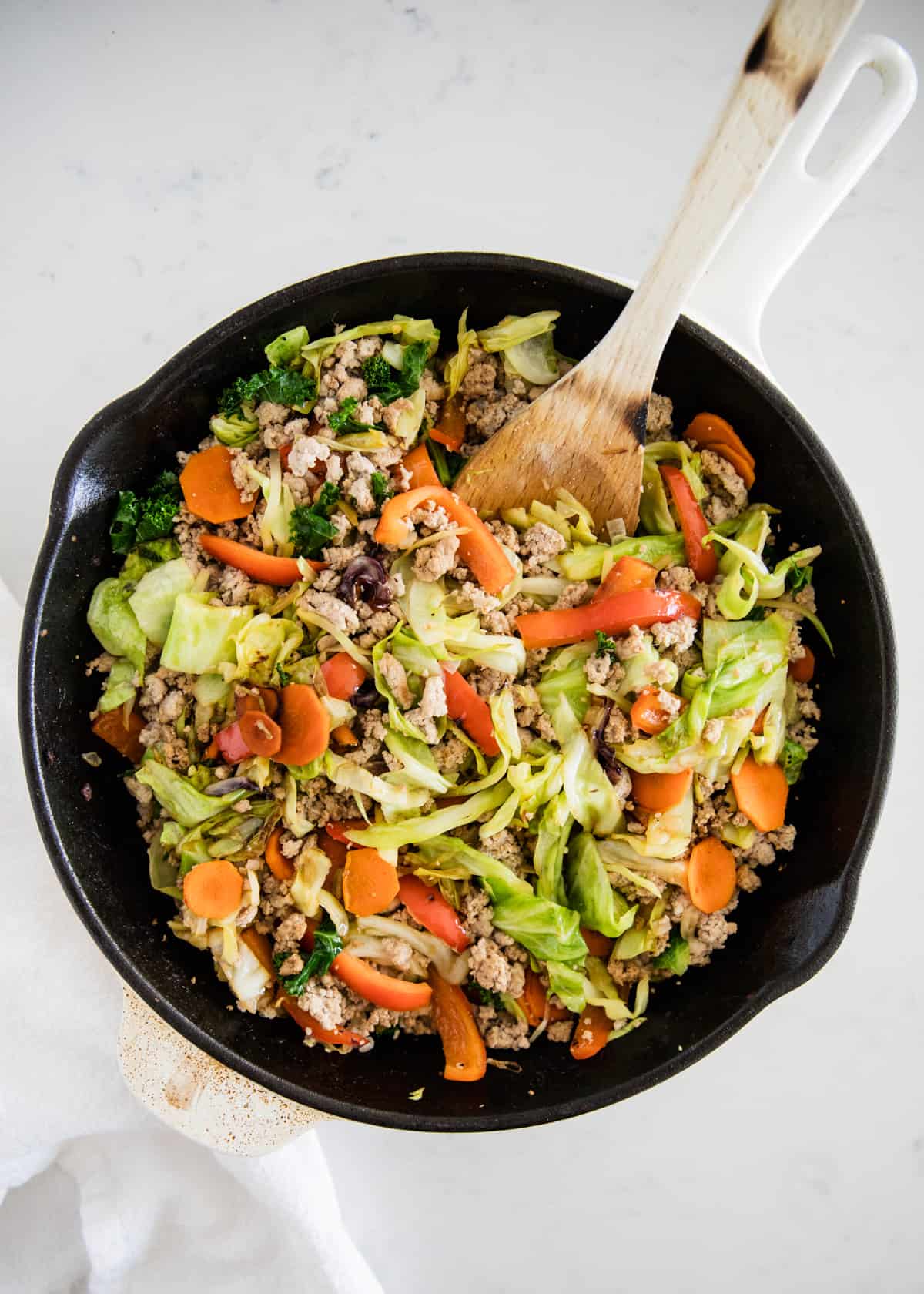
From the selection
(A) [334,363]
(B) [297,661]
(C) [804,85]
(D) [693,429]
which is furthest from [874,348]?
(B) [297,661]

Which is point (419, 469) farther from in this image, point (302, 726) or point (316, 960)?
point (316, 960)

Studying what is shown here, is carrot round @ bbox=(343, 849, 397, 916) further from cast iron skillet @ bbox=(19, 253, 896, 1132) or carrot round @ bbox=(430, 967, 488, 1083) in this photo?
cast iron skillet @ bbox=(19, 253, 896, 1132)

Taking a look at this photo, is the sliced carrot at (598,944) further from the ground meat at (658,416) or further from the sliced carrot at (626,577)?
the ground meat at (658,416)

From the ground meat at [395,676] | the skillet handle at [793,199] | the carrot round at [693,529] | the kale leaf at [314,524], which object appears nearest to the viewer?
the skillet handle at [793,199]

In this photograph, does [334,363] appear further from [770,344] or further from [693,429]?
[770,344]

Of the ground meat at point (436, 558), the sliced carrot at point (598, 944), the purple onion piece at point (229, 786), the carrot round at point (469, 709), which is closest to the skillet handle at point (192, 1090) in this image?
the purple onion piece at point (229, 786)

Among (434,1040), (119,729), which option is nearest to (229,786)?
(119,729)
